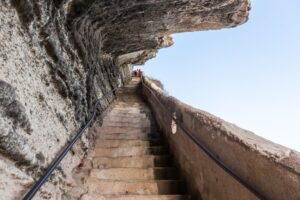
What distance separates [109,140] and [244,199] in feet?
10.9

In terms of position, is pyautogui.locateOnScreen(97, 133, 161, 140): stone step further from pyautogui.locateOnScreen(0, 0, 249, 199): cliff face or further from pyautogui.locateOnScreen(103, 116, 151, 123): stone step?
pyautogui.locateOnScreen(103, 116, 151, 123): stone step

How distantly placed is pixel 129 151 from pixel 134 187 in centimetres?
108

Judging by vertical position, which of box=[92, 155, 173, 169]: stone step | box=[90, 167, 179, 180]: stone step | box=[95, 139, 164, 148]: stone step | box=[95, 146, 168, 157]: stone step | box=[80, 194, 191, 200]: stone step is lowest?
box=[80, 194, 191, 200]: stone step

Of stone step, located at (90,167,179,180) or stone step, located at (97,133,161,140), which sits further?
stone step, located at (97,133,161,140)

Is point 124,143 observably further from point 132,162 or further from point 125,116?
point 125,116

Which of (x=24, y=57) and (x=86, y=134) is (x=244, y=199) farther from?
(x=86, y=134)

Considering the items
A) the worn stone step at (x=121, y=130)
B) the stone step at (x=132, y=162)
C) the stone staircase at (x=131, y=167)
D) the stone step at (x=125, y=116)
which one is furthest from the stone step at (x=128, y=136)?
the stone step at (x=125, y=116)

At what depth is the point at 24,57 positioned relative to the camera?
7.73ft

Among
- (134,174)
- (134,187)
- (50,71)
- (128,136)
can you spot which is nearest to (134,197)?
(134,187)

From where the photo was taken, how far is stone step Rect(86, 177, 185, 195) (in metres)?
3.57

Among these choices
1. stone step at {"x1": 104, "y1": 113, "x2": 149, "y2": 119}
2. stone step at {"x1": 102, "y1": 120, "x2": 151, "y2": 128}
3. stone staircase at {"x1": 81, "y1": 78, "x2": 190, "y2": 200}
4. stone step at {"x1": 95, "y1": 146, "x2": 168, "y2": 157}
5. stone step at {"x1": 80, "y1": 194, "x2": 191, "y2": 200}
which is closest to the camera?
stone step at {"x1": 80, "y1": 194, "x2": 191, "y2": 200}

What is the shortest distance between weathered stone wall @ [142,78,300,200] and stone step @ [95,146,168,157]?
0.81 m

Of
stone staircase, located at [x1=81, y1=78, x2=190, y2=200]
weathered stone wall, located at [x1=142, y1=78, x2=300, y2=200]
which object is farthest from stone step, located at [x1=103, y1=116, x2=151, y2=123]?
weathered stone wall, located at [x1=142, y1=78, x2=300, y2=200]

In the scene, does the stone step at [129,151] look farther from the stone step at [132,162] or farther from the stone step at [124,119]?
the stone step at [124,119]
